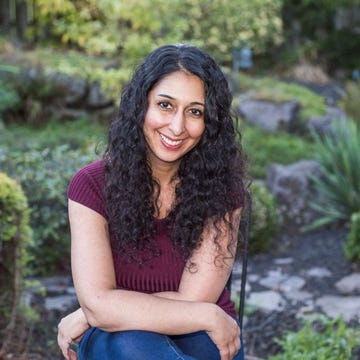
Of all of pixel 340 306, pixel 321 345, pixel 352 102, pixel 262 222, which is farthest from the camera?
pixel 352 102

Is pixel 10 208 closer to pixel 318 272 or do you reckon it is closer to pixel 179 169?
pixel 179 169

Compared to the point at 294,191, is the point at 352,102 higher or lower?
higher

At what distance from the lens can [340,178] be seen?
6.41 m

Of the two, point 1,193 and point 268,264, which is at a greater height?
point 1,193

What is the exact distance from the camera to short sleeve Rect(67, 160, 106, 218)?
7.53ft

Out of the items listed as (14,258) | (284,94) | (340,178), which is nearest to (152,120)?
(14,258)

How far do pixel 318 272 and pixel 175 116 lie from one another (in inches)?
134

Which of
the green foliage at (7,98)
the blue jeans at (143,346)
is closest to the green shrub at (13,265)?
the blue jeans at (143,346)

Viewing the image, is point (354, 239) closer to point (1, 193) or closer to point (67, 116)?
point (1, 193)

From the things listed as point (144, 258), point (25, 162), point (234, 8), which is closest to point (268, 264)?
point (25, 162)

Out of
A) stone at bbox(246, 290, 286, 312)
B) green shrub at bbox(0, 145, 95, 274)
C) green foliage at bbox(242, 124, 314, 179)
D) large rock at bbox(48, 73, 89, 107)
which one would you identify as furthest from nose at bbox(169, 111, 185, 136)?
large rock at bbox(48, 73, 89, 107)

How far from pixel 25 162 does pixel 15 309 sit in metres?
1.56

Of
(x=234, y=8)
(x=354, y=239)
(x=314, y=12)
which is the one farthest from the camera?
(x=314, y=12)

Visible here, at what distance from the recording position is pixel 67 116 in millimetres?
9750
